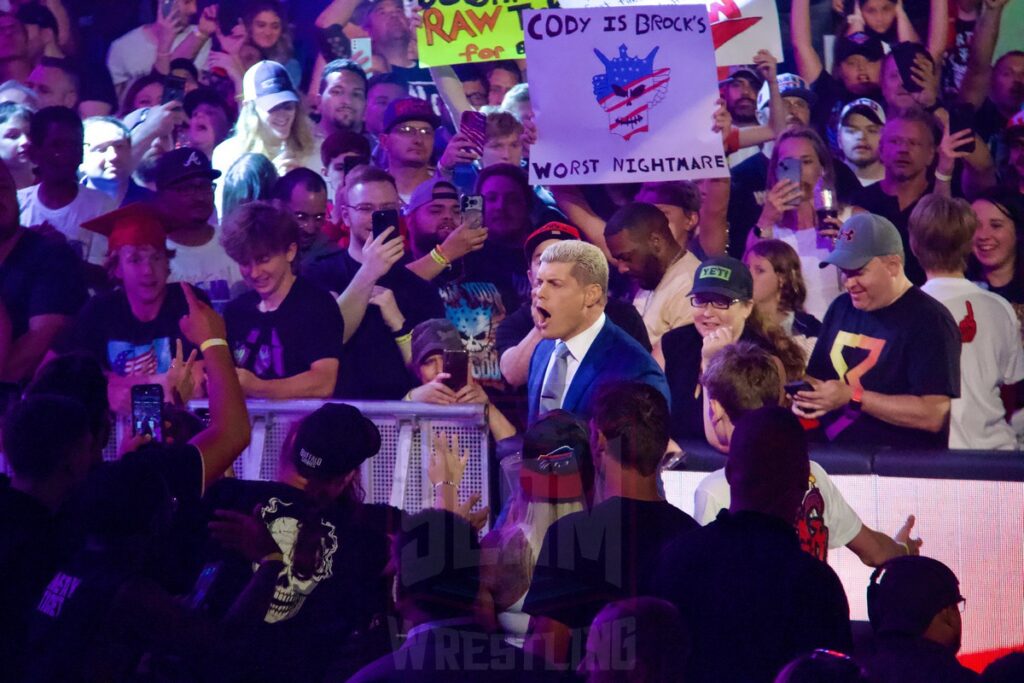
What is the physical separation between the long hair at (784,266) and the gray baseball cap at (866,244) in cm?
28

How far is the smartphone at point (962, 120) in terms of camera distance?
595 centimetres

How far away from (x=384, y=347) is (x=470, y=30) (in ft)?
5.50

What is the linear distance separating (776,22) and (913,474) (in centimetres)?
252

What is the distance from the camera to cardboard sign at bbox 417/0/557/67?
6215 mm

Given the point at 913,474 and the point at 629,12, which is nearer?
the point at 913,474

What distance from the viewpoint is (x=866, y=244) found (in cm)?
530

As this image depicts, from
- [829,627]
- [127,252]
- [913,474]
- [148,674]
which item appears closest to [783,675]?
[829,627]

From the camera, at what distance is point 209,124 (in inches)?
267

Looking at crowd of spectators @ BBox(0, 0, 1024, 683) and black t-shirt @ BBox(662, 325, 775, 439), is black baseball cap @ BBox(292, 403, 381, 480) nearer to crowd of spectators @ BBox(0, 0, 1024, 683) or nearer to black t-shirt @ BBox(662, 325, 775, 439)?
crowd of spectators @ BBox(0, 0, 1024, 683)

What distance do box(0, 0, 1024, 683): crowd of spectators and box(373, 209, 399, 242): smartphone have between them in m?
0.03

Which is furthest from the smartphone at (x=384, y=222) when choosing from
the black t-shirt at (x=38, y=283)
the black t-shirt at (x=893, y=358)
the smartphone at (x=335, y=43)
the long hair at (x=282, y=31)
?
the black t-shirt at (x=893, y=358)

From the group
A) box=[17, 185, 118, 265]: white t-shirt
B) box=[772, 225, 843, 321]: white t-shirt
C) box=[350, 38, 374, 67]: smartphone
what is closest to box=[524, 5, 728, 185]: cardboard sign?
box=[772, 225, 843, 321]: white t-shirt

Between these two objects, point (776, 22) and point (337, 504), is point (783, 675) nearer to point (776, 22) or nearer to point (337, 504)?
point (337, 504)

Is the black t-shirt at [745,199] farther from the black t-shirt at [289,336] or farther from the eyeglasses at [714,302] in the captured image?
the black t-shirt at [289,336]
